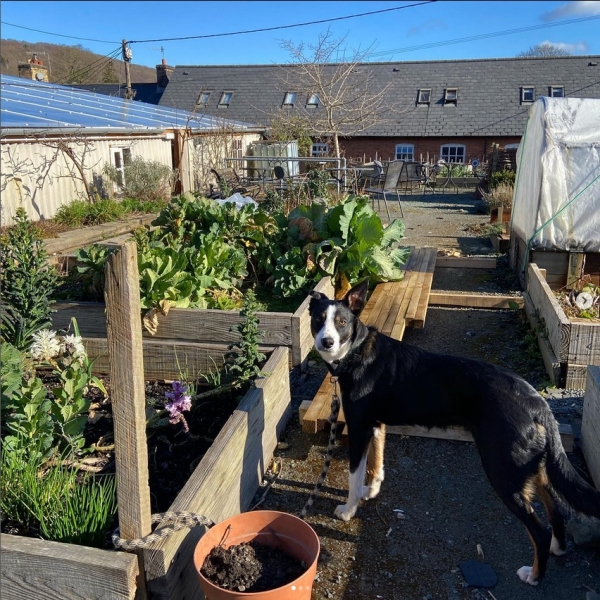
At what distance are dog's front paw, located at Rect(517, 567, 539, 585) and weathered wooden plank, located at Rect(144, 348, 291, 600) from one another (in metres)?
1.51

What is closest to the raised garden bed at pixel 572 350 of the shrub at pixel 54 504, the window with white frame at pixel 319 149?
the shrub at pixel 54 504

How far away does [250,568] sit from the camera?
8.05 ft

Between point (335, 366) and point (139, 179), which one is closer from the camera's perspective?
point (335, 366)

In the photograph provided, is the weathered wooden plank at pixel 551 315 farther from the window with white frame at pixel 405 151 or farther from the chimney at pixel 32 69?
the window with white frame at pixel 405 151

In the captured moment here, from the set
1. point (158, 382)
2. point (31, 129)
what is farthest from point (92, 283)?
point (31, 129)

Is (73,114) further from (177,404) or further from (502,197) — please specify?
(177,404)

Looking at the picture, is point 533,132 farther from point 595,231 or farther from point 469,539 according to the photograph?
point 469,539

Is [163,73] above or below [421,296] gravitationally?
above

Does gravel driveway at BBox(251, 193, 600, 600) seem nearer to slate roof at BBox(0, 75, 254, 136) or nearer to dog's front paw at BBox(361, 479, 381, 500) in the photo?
dog's front paw at BBox(361, 479, 381, 500)

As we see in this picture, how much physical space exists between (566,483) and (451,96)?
30.7 m

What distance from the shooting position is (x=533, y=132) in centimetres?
829

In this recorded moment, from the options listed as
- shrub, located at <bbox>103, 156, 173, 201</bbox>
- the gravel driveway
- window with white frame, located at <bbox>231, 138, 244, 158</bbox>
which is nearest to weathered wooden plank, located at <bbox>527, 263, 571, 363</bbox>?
the gravel driveway

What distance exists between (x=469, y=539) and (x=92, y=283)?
159 inches

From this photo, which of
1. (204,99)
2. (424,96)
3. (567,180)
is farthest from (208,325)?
(204,99)
